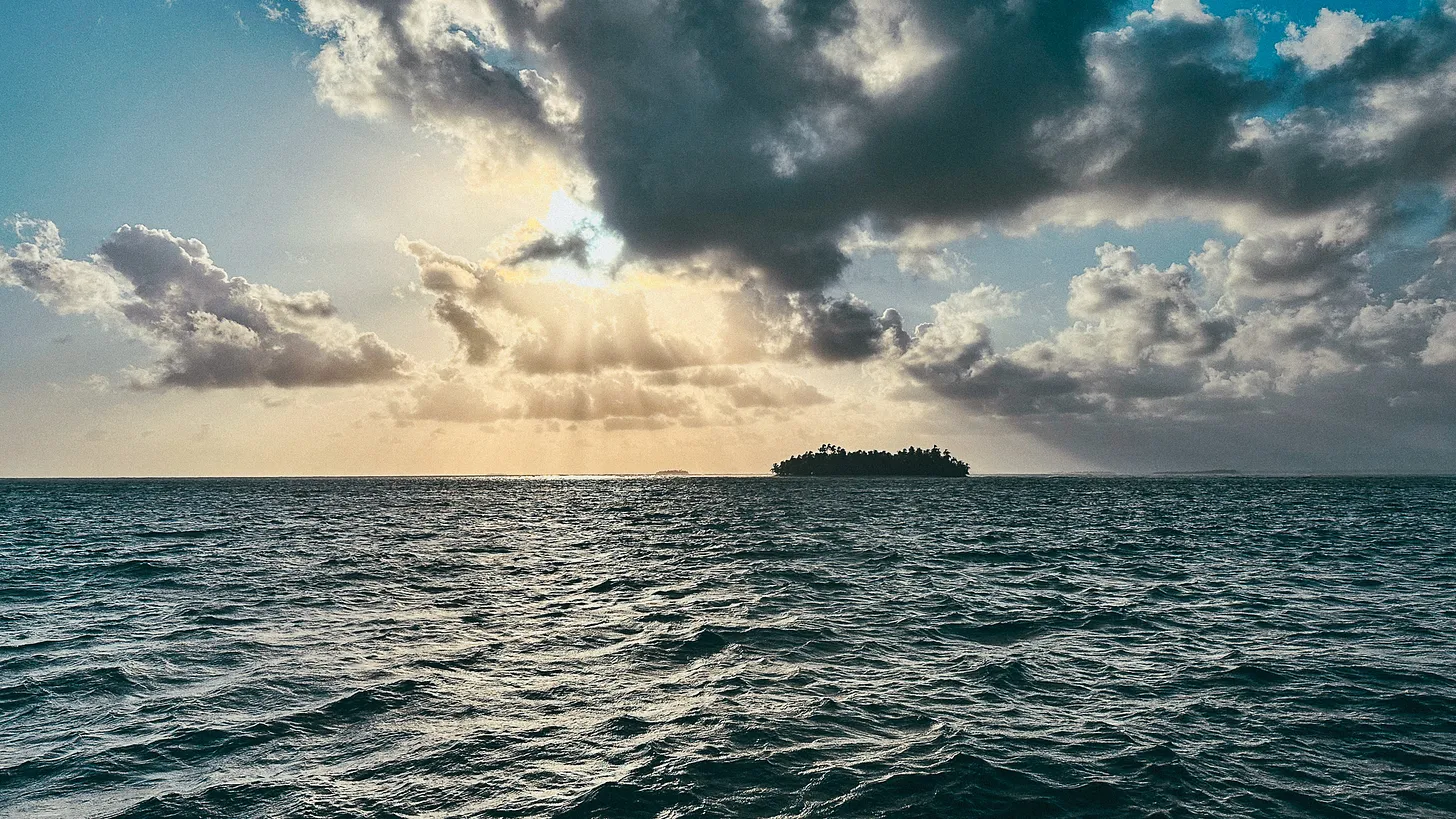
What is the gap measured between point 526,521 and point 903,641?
219ft

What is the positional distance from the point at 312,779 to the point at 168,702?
707cm

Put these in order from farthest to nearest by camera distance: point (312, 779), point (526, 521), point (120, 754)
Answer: point (526, 521)
point (120, 754)
point (312, 779)

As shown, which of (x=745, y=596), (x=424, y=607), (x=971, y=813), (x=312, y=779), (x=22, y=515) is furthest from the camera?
(x=22, y=515)

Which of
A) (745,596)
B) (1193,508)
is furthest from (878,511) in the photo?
(745,596)

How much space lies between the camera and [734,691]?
1723cm

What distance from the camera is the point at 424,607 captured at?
28.4m

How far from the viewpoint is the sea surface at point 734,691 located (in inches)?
468

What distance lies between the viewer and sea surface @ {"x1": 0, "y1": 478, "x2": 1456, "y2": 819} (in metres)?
11.9

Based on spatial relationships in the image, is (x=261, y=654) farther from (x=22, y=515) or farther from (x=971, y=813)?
(x=22, y=515)

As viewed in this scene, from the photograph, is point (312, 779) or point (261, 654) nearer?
point (312, 779)

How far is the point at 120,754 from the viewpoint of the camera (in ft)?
44.8

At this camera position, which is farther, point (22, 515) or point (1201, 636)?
point (22, 515)

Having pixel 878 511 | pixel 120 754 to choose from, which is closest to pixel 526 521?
pixel 878 511

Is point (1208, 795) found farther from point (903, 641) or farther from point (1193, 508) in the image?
point (1193, 508)
